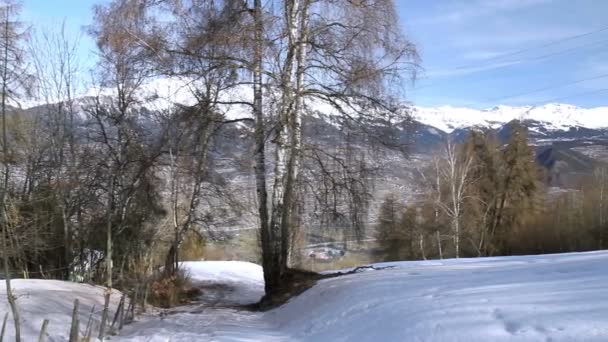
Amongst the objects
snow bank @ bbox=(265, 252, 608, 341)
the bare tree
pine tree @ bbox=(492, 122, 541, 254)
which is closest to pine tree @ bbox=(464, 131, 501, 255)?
pine tree @ bbox=(492, 122, 541, 254)

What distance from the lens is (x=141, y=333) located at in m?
9.62

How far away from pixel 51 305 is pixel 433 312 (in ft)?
25.8

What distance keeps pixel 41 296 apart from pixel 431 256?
3270 cm

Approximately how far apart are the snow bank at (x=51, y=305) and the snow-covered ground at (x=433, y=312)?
109 cm

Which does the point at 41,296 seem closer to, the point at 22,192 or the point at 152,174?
the point at 152,174

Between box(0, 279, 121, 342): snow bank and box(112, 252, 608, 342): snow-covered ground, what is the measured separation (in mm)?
1093

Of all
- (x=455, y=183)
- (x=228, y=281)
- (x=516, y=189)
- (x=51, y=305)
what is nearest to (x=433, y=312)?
(x=51, y=305)

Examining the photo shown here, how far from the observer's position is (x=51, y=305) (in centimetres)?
1087

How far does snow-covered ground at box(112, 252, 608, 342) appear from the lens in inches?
204

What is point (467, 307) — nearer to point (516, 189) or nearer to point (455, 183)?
point (455, 183)

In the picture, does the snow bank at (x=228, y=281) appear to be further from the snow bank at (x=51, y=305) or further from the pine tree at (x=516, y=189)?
the pine tree at (x=516, y=189)

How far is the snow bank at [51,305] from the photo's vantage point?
961 cm

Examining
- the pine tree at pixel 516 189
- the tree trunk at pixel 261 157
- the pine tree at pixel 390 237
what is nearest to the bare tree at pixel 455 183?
the pine tree at pixel 516 189

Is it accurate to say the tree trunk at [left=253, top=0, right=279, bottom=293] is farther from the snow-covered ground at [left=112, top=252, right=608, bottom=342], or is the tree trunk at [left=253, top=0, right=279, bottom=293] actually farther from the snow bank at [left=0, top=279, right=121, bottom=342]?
the snow bank at [left=0, top=279, right=121, bottom=342]
